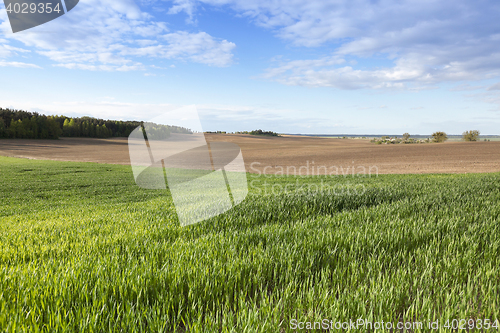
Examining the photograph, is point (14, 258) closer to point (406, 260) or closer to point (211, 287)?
point (211, 287)

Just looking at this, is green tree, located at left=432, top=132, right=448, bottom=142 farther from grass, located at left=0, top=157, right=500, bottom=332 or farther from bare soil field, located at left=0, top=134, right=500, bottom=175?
grass, located at left=0, top=157, right=500, bottom=332

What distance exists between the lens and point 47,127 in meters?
94.2

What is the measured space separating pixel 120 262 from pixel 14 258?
6.32 feet

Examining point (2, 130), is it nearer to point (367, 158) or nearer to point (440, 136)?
point (367, 158)

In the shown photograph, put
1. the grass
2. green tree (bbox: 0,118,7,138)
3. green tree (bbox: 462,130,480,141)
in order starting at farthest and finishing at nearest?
green tree (bbox: 0,118,7,138), green tree (bbox: 462,130,480,141), the grass

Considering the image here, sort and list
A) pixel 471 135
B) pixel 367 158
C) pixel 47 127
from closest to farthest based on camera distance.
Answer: pixel 367 158, pixel 471 135, pixel 47 127

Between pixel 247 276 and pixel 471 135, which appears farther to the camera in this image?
pixel 471 135

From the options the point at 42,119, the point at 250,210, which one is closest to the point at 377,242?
the point at 250,210

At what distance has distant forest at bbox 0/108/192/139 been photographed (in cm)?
8712

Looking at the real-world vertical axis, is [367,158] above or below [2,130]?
below

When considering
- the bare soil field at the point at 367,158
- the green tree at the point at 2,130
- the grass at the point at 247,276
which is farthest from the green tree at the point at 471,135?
the green tree at the point at 2,130

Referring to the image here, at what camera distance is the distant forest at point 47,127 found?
87125 millimetres

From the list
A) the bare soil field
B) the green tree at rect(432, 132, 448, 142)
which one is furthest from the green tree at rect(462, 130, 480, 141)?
the bare soil field

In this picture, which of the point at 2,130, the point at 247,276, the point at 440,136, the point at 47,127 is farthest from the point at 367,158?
the point at 2,130
